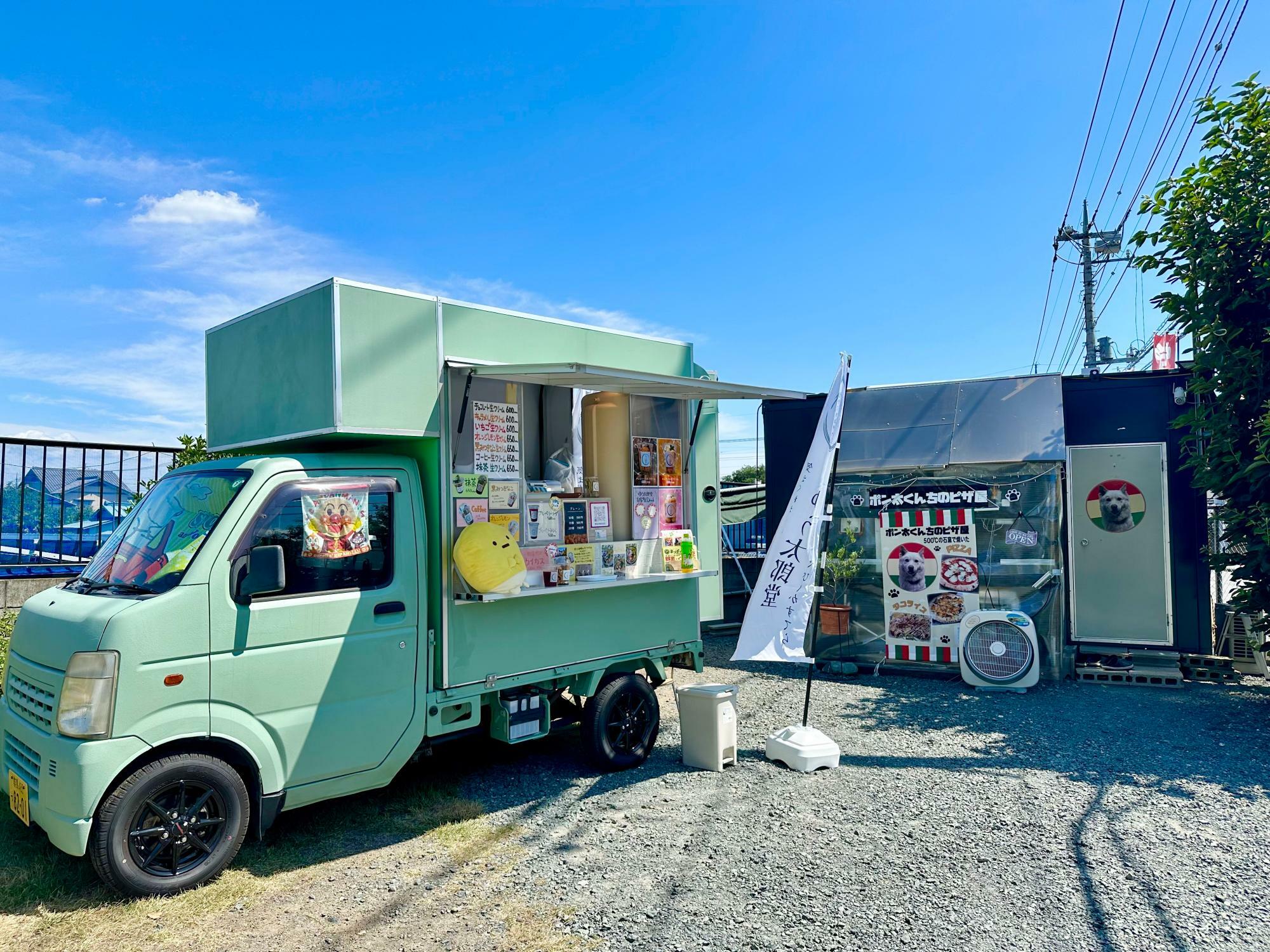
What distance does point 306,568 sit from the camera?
13.6 ft

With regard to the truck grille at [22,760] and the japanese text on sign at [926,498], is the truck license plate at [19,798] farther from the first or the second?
the japanese text on sign at [926,498]

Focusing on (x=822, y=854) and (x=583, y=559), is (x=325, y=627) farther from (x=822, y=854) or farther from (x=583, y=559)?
(x=822, y=854)

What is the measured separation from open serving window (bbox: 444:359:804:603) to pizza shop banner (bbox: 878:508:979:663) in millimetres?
3642

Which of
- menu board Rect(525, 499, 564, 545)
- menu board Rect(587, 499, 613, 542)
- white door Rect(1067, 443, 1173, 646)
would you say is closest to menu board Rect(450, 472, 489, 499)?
menu board Rect(525, 499, 564, 545)

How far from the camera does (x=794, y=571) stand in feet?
19.1

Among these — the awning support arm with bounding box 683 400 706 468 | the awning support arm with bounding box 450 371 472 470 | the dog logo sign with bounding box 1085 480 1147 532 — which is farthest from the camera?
the dog logo sign with bounding box 1085 480 1147 532

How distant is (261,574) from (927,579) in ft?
22.7

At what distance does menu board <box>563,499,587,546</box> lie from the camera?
5.33m

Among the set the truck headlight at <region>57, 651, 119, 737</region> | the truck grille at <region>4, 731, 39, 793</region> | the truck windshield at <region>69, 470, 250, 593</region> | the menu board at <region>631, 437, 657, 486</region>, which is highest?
the menu board at <region>631, 437, 657, 486</region>

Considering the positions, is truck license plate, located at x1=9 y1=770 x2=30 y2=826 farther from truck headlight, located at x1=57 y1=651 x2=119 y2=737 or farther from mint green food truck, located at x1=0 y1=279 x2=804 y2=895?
truck headlight, located at x1=57 y1=651 x2=119 y2=737

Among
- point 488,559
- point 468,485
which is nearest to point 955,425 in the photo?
point 468,485

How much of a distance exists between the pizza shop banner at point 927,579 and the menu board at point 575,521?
184 inches

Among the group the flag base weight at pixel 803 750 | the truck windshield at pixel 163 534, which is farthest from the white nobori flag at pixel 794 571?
the truck windshield at pixel 163 534

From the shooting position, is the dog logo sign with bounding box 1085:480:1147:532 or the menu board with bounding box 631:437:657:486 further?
the dog logo sign with bounding box 1085:480:1147:532
